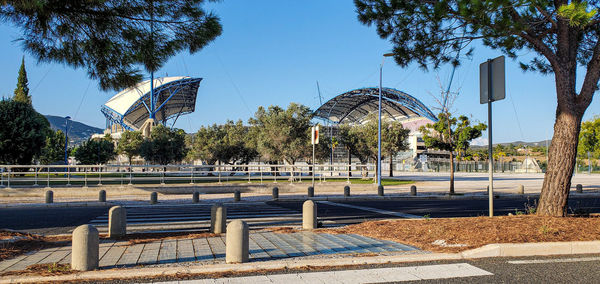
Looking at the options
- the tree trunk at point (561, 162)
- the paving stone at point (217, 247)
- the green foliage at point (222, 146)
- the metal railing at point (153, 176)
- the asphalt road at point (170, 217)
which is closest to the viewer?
the paving stone at point (217, 247)

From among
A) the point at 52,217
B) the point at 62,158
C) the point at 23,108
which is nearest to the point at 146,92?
the point at 62,158

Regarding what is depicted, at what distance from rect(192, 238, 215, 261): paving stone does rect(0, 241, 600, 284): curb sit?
69 centimetres

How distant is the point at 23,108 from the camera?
37438mm

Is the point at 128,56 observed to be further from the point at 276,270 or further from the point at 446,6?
the point at 446,6

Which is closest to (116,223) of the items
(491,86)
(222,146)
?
(491,86)

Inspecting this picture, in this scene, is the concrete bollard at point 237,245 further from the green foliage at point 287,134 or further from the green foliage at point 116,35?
the green foliage at point 287,134

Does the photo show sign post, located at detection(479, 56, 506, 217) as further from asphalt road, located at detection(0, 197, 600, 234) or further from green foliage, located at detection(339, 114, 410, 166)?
green foliage, located at detection(339, 114, 410, 166)

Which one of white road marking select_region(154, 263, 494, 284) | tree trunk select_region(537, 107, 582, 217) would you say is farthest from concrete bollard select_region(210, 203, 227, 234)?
tree trunk select_region(537, 107, 582, 217)

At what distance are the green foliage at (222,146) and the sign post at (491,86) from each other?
41.7 meters

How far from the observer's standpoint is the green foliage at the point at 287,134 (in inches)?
1708

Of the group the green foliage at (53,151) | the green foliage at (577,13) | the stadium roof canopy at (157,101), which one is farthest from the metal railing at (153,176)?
the green foliage at (53,151)

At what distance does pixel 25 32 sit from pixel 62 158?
87.1 m

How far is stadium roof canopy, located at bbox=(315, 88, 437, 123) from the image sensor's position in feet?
253

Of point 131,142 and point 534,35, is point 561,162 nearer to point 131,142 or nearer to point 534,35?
point 534,35
